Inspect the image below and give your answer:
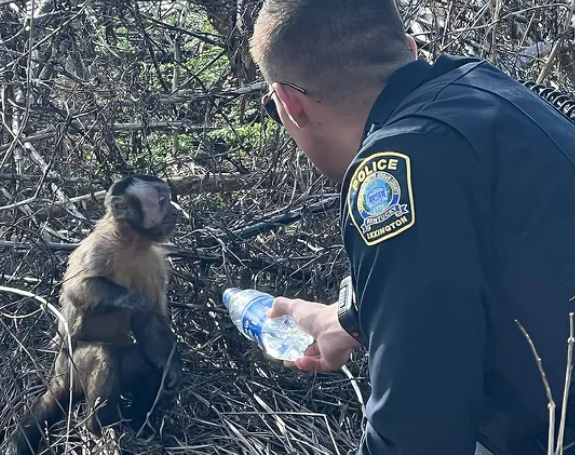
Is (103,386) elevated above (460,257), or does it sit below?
below

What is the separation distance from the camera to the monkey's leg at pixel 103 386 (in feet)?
14.4

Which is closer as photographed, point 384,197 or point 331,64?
point 384,197

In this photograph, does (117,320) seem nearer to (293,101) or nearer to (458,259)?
(293,101)

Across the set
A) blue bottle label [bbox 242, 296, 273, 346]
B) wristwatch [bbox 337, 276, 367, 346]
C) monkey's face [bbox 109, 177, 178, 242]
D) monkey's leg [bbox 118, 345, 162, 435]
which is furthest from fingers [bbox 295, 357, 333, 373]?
monkey's face [bbox 109, 177, 178, 242]

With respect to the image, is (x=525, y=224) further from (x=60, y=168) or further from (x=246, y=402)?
(x=60, y=168)

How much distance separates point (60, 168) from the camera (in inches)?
220

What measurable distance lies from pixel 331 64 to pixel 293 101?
0.46 ft

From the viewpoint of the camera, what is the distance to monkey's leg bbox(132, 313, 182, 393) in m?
4.46

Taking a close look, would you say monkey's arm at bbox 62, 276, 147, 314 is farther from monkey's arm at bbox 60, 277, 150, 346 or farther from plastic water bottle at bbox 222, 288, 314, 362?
plastic water bottle at bbox 222, 288, 314, 362

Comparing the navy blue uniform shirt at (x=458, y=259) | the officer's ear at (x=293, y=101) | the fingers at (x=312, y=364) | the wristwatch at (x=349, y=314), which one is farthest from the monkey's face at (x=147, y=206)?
the navy blue uniform shirt at (x=458, y=259)

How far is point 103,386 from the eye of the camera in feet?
14.6

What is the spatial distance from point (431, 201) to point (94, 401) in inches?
115

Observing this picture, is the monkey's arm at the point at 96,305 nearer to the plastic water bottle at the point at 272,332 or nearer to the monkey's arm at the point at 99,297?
the monkey's arm at the point at 99,297

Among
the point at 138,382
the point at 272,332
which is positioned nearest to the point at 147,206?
the point at 138,382
